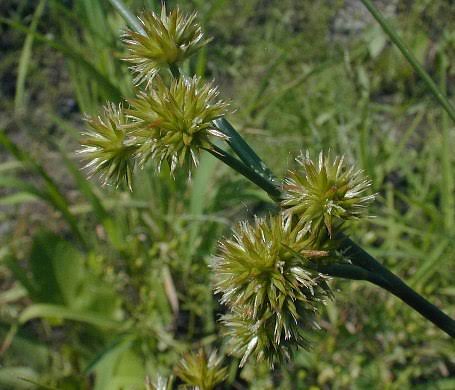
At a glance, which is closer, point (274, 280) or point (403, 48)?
point (274, 280)

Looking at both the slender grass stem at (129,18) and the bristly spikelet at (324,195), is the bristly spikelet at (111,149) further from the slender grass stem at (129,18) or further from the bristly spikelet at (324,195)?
the bristly spikelet at (324,195)

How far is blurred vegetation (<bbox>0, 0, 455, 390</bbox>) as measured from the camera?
76.9 inches

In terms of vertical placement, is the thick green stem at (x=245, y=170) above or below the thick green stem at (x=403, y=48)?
above

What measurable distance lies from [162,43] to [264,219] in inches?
9.7

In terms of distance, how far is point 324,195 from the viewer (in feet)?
2.48

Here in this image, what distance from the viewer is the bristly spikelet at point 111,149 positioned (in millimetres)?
828

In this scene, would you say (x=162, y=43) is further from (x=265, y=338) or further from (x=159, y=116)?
(x=265, y=338)

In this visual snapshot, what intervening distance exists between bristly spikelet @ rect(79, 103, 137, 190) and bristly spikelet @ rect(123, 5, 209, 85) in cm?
6

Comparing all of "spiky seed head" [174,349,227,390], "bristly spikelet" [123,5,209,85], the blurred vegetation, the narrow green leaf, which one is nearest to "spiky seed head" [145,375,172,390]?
"spiky seed head" [174,349,227,390]

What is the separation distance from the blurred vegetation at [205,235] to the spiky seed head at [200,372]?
816 millimetres

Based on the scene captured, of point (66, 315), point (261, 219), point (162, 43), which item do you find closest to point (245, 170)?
point (261, 219)

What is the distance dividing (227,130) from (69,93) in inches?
107

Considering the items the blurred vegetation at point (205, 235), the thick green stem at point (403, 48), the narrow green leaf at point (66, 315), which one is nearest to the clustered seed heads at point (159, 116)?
the thick green stem at point (403, 48)

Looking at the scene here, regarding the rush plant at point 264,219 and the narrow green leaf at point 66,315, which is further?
the narrow green leaf at point 66,315
